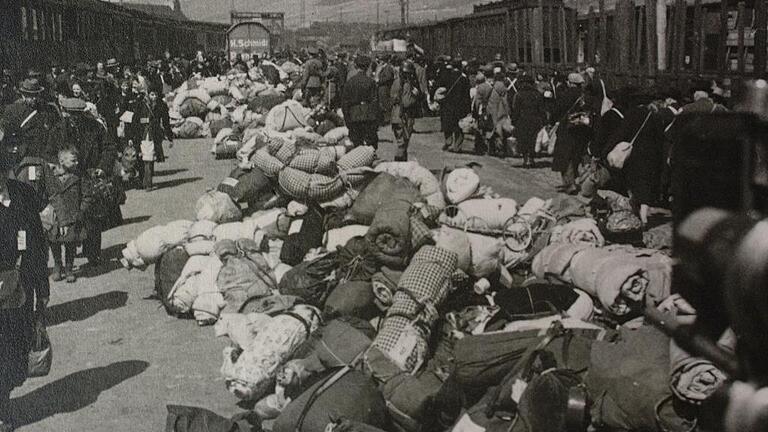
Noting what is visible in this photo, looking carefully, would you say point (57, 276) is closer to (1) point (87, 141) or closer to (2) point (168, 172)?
(1) point (87, 141)

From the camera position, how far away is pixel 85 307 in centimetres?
801

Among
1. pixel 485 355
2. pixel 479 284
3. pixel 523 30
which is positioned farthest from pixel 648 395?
pixel 523 30

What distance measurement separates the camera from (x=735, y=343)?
1531 mm

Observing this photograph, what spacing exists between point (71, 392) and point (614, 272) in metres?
3.62

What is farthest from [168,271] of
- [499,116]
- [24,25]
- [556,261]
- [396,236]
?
[24,25]

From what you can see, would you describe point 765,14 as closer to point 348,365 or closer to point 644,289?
point 644,289

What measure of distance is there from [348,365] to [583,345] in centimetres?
136

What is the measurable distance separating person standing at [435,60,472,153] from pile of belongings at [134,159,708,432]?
9391mm

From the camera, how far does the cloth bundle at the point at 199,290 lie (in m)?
7.29

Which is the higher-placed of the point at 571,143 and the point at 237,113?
the point at 237,113

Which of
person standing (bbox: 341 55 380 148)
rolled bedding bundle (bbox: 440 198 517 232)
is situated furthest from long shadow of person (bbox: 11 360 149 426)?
person standing (bbox: 341 55 380 148)

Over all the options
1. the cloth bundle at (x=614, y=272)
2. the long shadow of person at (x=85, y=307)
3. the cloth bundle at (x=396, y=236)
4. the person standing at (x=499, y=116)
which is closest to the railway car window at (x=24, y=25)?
the person standing at (x=499, y=116)

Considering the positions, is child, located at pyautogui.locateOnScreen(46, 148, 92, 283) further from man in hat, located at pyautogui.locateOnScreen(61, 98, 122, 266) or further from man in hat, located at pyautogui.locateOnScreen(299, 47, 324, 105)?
man in hat, located at pyautogui.locateOnScreen(299, 47, 324, 105)

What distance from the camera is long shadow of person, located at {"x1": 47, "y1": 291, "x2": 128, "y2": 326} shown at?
25.3ft
